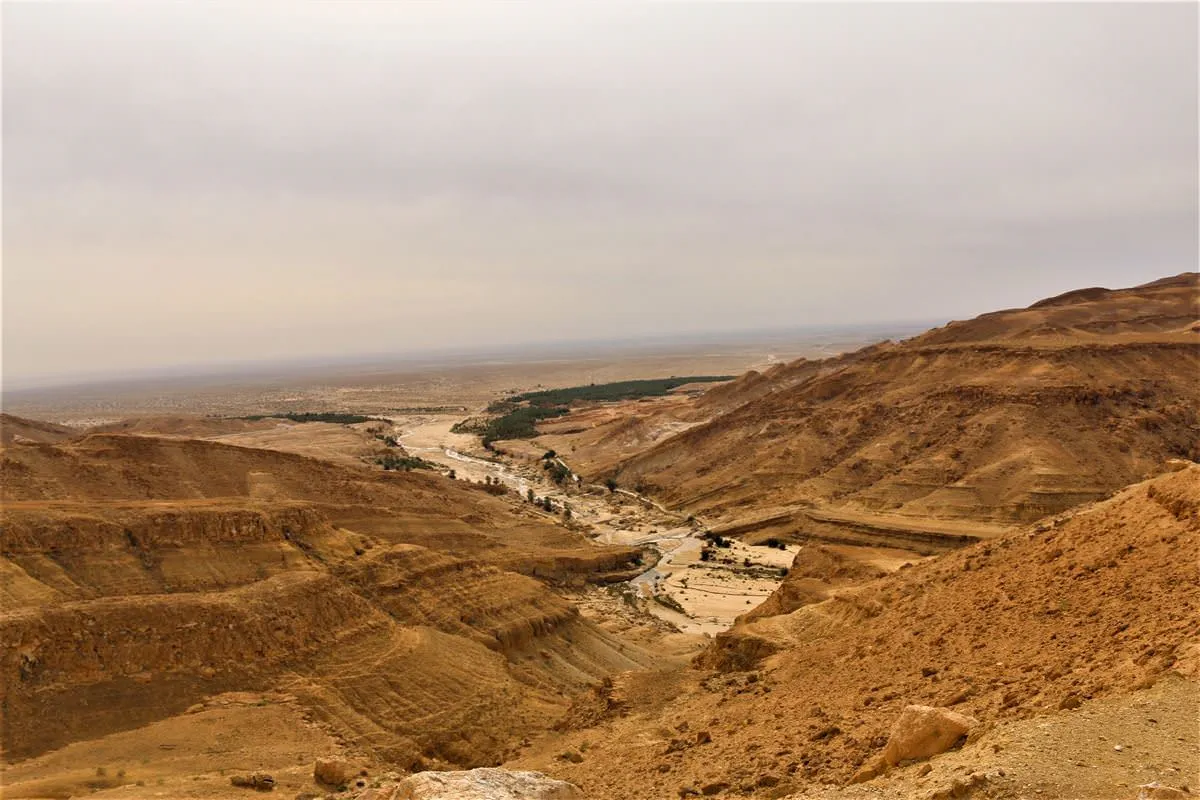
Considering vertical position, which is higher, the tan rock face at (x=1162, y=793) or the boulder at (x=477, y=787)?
the tan rock face at (x=1162, y=793)

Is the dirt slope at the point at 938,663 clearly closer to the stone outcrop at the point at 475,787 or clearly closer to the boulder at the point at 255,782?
the stone outcrop at the point at 475,787

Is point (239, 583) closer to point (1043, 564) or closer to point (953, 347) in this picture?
point (1043, 564)

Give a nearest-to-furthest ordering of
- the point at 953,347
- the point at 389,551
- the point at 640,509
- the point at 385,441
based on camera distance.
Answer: the point at 389,551 < the point at 640,509 < the point at 953,347 < the point at 385,441

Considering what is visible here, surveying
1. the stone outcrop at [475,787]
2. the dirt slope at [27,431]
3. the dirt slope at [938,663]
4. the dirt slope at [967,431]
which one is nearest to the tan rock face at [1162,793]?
the dirt slope at [938,663]

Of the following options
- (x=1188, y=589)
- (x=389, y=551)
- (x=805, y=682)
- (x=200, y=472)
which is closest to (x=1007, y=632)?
(x=1188, y=589)

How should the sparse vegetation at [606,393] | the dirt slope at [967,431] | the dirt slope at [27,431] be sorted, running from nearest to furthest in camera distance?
the dirt slope at [967,431]
the dirt slope at [27,431]
the sparse vegetation at [606,393]

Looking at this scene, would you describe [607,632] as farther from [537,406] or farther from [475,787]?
[537,406]

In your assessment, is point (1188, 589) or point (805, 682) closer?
point (1188, 589)

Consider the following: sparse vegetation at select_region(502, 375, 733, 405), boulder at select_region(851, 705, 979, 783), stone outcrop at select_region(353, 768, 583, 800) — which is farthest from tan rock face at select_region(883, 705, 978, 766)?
sparse vegetation at select_region(502, 375, 733, 405)
